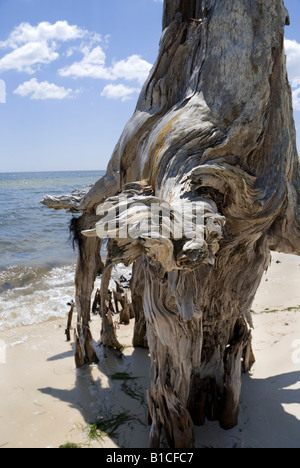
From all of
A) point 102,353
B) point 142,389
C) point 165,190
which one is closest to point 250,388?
point 142,389

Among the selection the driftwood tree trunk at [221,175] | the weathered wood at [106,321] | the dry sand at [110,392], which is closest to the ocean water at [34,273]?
the dry sand at [110,392]

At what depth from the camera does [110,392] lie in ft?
13.5

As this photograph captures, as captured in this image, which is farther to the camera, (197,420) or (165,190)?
(197,420)

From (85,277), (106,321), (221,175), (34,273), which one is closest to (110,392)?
(106,321)

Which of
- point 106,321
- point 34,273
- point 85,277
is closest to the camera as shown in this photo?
point 85,277

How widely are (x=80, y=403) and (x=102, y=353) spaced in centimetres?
113

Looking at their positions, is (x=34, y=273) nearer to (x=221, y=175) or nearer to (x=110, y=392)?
(x=110, y=392)

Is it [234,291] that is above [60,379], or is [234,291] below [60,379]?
above

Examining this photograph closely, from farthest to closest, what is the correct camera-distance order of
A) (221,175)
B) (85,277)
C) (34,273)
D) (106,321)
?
(34,273) < (106,321) < (85,277) < (221,175)

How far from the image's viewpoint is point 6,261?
1055 cm

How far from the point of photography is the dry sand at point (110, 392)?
321 cm

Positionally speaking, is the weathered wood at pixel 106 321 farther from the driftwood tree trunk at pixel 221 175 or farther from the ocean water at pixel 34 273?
the driftwood tree trunk at pixel 221 175

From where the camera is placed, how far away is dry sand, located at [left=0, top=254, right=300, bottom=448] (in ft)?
10.5

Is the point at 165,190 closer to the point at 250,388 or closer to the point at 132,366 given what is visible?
the point at 250,388
